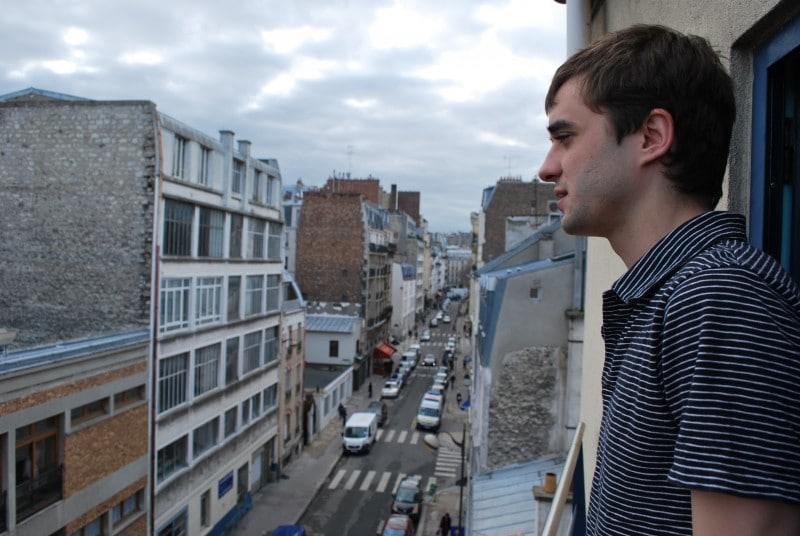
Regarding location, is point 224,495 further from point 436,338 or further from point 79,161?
point 436,338

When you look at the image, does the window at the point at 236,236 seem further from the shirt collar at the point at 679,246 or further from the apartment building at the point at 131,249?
the shirt collar at the point at 679,246

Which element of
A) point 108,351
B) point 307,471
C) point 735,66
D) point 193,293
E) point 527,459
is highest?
point 735,66

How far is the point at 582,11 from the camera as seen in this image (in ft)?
15.7

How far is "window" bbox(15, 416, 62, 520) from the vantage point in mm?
13688

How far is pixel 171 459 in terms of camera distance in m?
20.4

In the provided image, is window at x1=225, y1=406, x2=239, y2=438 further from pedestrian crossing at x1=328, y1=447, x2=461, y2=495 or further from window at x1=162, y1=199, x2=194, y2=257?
window at x1=162, y1=199, x2=194, y2=257

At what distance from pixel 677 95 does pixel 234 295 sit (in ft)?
79.6

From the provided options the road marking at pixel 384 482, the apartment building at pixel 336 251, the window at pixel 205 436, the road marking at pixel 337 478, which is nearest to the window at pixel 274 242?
the window at pixel 205 436

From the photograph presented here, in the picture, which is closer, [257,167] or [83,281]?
[83,281]

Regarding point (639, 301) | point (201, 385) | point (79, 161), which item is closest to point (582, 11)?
point (639, 301)

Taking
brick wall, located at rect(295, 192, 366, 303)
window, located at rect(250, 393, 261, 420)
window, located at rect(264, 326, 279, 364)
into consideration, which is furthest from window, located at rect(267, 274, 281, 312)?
brick wall, located at rect(295, 192, 366, 303)

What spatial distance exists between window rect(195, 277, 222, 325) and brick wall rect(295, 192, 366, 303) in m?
28.5

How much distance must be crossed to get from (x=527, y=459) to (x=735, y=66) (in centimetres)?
1388

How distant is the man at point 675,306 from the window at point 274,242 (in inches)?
1065
